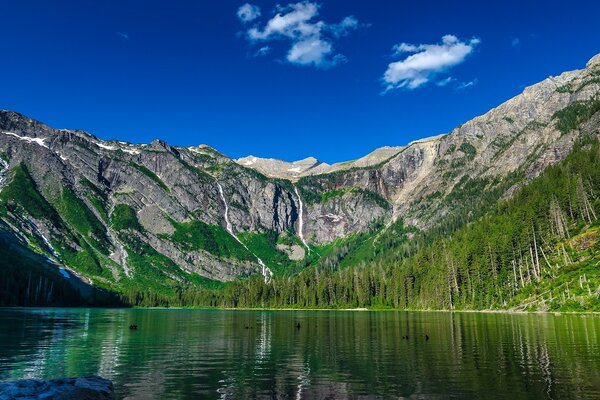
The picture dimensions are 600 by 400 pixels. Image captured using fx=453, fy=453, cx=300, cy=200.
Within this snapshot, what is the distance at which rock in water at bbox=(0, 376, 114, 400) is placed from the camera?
25.1 m

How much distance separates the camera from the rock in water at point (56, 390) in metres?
25.1

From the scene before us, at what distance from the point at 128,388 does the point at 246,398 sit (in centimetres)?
1057

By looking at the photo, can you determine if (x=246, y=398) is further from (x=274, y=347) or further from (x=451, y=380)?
(x=274, y=347)

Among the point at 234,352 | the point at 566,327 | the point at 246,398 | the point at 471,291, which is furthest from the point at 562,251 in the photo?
the point at 246,398

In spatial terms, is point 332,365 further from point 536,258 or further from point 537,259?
point 536,258

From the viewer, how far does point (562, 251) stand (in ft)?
507

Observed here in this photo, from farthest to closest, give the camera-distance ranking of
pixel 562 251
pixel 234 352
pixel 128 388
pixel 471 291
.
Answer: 1. pixel 471 291
2. pixel 562 251
3. pixel 234 352
4. pixel 128 388

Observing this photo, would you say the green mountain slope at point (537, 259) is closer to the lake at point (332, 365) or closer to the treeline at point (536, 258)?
the treeline at point (536, 258)

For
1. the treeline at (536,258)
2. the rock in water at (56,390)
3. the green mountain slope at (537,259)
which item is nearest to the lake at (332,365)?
the rock in water at (56,390)

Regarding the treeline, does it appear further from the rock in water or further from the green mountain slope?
the rock in water

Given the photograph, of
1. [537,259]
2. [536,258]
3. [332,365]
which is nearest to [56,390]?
[332,365]

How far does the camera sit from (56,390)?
2625 cm

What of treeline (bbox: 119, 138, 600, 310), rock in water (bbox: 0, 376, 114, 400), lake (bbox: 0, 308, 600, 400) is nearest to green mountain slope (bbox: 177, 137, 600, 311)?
treeline (bbox: 119, 138, 600, 310)

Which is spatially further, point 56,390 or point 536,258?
point 536,258
